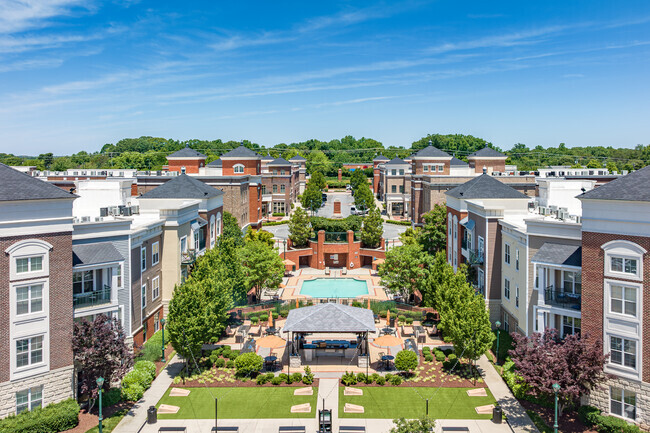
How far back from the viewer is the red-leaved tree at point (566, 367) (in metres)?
23.2

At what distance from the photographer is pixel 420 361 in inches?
1299

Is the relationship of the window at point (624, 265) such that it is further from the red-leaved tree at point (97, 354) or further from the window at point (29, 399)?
the window at point (29, 399)

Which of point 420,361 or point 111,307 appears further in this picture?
point 420,361

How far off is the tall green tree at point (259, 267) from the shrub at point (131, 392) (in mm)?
17118

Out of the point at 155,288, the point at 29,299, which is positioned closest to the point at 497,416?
the point at 29,299

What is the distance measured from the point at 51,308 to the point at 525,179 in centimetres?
6011

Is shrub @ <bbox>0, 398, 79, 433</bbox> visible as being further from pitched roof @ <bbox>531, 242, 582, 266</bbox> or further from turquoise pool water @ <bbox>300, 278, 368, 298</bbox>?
turquoise pool water @ <bbox>300, 278, 368, 298</bbox>

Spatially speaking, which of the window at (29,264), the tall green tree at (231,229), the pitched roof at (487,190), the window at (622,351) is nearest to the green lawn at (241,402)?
the window at (29,264)

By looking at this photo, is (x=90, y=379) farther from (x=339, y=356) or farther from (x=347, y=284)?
(x=347, y=284)

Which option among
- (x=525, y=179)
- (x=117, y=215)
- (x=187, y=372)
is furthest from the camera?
(x=525, y=179)

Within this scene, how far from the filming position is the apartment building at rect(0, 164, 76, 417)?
23.0 metres

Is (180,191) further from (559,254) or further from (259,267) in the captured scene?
(559,254)

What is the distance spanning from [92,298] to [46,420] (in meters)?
6.91

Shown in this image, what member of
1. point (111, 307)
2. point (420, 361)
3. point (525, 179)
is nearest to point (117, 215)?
point (111, 307)
